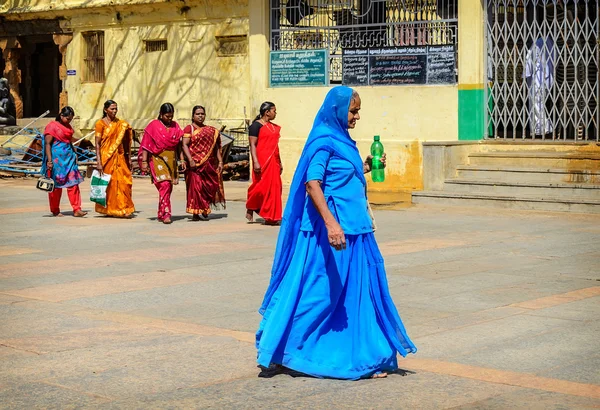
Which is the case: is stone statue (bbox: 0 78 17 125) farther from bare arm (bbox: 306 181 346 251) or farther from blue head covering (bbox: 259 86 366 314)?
bare arm (bbox: 306 181 346 251)

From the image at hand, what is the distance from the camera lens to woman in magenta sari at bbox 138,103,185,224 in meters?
14.5

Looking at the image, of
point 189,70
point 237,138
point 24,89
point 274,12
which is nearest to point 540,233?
point 274,12

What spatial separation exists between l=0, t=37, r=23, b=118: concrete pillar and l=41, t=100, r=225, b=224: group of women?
47.0 ft

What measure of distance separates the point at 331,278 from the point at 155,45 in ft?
63.6

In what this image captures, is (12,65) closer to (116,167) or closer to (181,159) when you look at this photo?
(116,167)

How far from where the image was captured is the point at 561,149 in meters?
16.5

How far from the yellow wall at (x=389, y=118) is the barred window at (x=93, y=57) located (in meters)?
6.85

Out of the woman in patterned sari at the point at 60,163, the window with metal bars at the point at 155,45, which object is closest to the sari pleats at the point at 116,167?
the woman in patterned sari at the point at 60,163

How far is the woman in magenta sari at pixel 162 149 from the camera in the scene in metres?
14.5

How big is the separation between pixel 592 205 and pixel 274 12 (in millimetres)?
7921

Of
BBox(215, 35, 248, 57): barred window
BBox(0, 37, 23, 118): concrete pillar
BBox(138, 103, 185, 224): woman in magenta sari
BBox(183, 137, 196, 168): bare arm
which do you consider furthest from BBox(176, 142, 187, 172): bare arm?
BBox(0, 37, 23, 118): concrete pillar

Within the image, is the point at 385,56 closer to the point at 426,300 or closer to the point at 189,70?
the point at 189,70

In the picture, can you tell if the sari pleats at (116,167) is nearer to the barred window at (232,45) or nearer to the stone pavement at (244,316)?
the stone pavement at (244,316)

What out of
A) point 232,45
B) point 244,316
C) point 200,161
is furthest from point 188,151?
point 232,45
